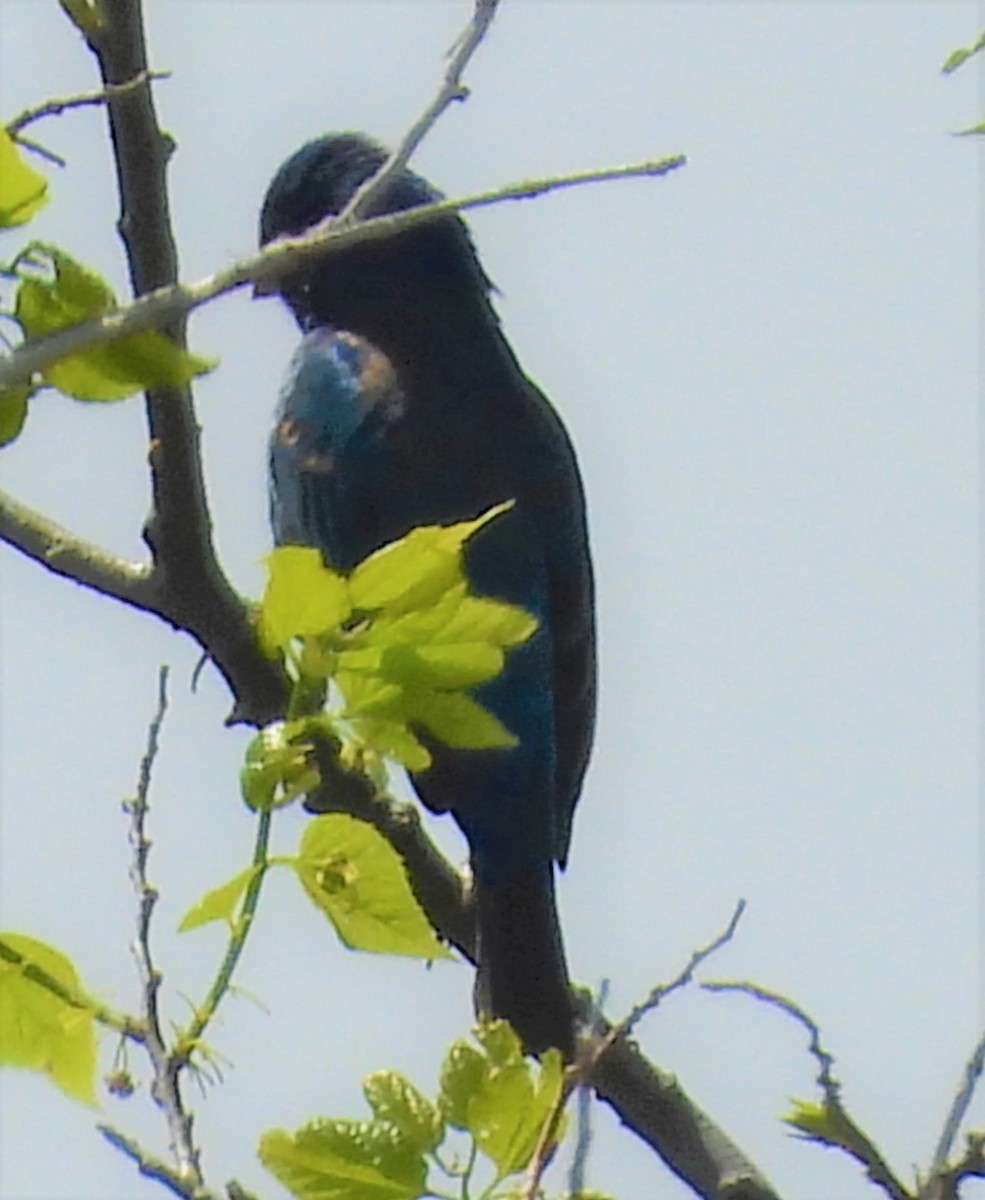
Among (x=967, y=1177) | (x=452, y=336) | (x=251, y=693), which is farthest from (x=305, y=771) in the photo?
(x=452, y=336)

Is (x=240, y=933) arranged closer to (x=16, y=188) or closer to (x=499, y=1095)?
(x=499, y=1095)

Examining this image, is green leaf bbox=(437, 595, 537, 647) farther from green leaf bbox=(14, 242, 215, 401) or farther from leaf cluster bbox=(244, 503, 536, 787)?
green leaf bbox=(14, 242, 215, 401)

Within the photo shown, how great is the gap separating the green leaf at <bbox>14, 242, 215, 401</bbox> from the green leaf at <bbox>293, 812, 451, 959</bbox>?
416 mm

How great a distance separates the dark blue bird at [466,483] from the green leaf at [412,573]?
7.07 feet

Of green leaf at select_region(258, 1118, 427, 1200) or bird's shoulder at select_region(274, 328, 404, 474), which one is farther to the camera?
bird's shoulder at select_region(274, 328, 404, 474)

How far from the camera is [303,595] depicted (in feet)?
5.96

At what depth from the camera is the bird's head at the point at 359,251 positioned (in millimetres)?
5324

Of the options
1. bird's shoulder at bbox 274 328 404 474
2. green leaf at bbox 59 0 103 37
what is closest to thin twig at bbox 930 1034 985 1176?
green leaf at bbox 59 0 103 37

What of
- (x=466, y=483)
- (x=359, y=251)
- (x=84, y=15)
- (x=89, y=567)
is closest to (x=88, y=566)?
(x=89, y=567)

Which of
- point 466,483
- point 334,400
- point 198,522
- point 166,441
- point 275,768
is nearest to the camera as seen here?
point 275,768

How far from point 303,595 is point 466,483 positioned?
2.90 meters

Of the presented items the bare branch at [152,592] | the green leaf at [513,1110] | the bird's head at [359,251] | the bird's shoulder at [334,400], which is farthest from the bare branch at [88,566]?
the bird's head at [359,251]

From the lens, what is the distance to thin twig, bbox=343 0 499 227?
192cm

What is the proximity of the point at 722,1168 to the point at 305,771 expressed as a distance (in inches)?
52.9
